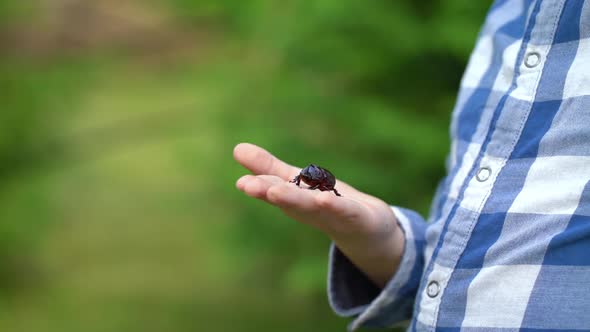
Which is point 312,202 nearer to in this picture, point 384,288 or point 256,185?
point 256,185

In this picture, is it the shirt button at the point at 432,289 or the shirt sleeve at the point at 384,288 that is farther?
the shirt sleeve at the point at 384,288

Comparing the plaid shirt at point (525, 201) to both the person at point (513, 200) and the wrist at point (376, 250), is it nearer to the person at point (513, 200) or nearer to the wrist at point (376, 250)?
the person at point (513, 200)

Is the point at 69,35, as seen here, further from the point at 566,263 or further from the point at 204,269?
the point at 566,263

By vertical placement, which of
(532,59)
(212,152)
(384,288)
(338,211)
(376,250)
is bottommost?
(212,152)

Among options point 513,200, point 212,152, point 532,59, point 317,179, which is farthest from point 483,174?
point 212,152

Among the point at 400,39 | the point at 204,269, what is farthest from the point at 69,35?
the point at 400,39

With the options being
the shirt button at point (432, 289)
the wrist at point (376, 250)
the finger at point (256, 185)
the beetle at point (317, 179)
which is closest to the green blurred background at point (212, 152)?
the beetle at point (317, 179)
